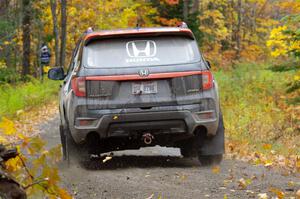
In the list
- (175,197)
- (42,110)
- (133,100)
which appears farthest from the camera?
(42,110)

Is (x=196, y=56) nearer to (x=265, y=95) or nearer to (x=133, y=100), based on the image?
(x=133, y=100)

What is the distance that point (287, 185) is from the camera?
7.45 meters

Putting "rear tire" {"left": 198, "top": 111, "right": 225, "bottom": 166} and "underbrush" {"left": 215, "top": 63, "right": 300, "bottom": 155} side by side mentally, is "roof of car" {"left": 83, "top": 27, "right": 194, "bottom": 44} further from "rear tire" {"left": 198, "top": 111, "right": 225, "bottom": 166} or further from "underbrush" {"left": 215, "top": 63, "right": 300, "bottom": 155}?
"underbrush" {"left": 215, "top": 63, "right": 300, "bottom": 155}

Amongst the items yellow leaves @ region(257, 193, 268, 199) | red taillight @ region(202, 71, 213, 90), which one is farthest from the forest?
red taillight @ region(202, 71, 213, 90)

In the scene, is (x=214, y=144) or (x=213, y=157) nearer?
(x=214, y=144)

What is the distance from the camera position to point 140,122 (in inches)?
335

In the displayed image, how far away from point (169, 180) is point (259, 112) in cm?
1114

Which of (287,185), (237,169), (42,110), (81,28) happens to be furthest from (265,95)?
(81,28)

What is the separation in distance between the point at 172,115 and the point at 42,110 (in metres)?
14.7

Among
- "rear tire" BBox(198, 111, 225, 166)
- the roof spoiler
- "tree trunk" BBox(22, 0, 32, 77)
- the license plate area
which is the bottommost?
"tree trunk" BBox(22, 0, 32, 77)

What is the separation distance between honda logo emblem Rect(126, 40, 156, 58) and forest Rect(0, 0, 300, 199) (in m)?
0.98

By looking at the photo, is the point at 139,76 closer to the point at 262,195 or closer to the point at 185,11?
the point at 262,195

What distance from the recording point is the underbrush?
13.0 m

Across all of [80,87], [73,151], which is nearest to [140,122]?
[80,87]
